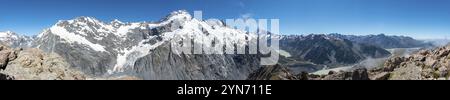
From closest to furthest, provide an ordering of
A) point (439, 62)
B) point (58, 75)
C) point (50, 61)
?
point (58, 75) → point (50, 61) → point (439, 62)

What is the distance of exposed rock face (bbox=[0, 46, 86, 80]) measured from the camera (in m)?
59.2

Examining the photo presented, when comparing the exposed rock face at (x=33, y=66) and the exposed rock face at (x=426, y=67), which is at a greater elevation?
the exposed rock face at (x=33, y=66)

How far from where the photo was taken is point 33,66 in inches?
2489

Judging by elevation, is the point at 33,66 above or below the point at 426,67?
above

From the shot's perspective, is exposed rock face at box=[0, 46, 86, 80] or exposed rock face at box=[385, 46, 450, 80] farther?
exposed rock face at box=[385, 46, 450, 80]

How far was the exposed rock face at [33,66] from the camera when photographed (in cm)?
5925

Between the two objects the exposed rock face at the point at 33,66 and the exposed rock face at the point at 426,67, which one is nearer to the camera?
the exposed rock face at the point at 33,66
